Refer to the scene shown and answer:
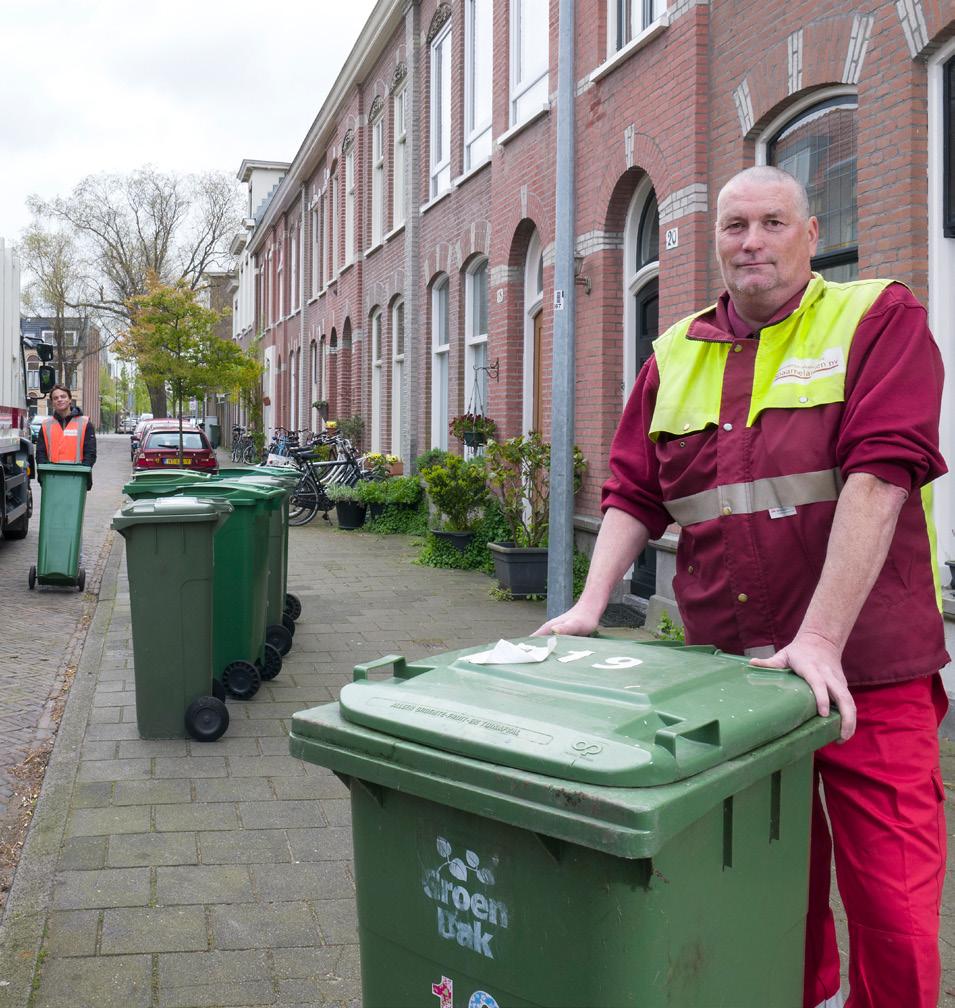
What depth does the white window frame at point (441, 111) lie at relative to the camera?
A: 1555cm

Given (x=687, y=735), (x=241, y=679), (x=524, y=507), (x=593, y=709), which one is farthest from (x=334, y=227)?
(x=687, y=735)

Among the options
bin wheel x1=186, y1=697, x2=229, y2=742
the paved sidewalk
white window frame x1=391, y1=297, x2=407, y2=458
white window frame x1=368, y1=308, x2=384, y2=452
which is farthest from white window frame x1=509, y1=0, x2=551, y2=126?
white window frame x1=368, y1=308, x2=384, y2=452

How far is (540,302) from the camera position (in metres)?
12.0

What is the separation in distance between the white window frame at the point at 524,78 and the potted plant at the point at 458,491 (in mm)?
3539

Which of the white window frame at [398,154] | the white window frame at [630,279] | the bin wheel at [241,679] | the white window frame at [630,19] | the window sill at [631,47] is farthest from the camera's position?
the white window frame at [398,154]

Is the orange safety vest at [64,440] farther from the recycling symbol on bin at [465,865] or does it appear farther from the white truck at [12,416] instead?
the recycling symbol on bin at [465,865]

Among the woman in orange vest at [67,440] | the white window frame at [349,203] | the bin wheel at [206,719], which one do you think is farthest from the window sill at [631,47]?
the white window frame at [349,203]

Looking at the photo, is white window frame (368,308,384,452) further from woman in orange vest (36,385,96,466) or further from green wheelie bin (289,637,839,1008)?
green wheelie bin (289,637,839,1008)

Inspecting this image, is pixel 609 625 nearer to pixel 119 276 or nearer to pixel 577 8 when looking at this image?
pixel 577 8

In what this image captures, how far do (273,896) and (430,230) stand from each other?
13289 mm

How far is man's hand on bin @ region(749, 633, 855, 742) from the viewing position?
212 cm

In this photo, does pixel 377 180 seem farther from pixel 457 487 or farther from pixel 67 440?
pixel 457 487

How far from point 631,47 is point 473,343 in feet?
18.1

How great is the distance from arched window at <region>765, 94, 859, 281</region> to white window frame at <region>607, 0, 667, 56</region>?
2.17 meters
